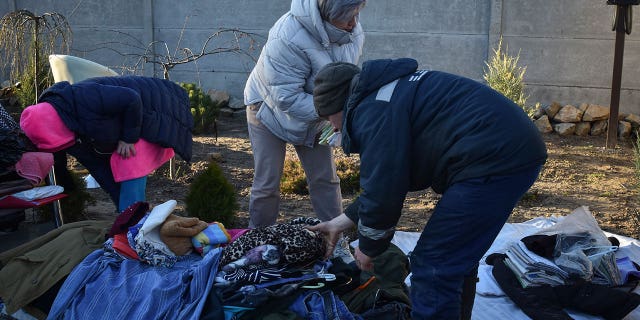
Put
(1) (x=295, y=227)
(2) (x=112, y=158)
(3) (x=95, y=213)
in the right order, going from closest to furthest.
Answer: (1) (x=295, y=227) < (2) (x=112, y=158) < (3) (x=95, y=213)

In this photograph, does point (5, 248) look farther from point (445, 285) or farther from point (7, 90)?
point (7, 90)

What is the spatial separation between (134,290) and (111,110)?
123 centimetres

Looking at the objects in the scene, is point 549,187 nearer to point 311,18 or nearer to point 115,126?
point 311,18

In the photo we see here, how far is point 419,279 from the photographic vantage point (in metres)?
2.54

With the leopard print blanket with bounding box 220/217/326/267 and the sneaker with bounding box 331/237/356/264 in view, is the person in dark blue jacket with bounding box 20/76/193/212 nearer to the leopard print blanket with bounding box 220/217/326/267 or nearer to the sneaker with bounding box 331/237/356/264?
the leopard print blanket with bounding box 220/217/326/267

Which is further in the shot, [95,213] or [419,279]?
[95,213]

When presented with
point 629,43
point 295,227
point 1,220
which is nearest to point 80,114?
point 1,220

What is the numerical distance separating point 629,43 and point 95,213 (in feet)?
21.4

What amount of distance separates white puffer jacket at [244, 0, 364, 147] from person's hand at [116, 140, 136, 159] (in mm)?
857

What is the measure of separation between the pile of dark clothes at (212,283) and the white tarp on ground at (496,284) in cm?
59

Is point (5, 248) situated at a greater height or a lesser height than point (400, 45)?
lesser

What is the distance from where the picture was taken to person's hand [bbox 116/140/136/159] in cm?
399

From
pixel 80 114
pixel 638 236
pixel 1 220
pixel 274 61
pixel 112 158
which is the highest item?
pixel 274 61

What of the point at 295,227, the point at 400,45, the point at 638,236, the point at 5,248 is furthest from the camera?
the point at 400,45
